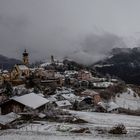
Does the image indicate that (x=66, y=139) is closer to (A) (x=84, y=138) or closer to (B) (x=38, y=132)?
(A) (x=84, y=138)

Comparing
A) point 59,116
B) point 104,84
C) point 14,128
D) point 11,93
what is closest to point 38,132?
point 14,128

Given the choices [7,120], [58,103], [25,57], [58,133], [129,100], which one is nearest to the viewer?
[58,133]

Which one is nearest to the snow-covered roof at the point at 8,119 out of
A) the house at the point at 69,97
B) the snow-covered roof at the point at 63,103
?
the snow-covered roof at the point at 63,103

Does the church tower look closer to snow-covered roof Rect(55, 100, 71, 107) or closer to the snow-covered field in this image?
snow-covered roof Rect(55, 100, 71, 107)

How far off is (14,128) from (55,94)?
40.9m

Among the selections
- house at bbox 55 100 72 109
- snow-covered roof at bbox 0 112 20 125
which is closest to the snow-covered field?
snow-covered roof at bbox 0 112 20 125

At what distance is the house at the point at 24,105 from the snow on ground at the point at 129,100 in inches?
1131

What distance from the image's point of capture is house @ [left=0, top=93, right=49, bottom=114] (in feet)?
213

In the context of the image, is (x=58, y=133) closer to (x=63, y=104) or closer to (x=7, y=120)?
(x=7, y=120)

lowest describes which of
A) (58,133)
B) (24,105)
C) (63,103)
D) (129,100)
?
(58,133)

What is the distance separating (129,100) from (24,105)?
142ft

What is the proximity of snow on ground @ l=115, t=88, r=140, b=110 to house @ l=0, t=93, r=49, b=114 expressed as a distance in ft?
94.2

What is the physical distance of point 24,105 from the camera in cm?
6506

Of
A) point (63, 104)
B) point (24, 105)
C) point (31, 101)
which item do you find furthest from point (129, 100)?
point (24, 105)
